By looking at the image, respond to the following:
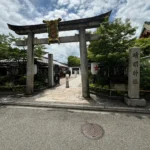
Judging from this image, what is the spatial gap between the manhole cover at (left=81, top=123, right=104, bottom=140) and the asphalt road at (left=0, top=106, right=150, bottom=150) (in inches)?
5.2

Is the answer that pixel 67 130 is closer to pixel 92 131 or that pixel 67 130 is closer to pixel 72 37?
pixel 92 131

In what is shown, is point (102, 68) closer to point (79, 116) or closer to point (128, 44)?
point (128, 44)

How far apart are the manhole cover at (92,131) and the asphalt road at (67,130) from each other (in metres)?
0.13

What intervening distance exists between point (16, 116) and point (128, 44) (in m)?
7.80

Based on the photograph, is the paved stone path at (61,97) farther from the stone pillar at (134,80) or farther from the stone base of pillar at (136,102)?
the stone pillar at (134,80)

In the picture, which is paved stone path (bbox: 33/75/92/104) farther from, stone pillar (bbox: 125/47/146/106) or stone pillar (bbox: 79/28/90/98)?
stone pillar (bbox: 125/47/146/106)

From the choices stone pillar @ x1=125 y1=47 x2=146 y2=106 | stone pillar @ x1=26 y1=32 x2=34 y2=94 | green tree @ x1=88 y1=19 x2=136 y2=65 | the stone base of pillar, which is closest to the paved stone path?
stone pillar @ x1=26 y1=32 x2=34 y2=94

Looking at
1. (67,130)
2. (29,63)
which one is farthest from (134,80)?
(29,63)

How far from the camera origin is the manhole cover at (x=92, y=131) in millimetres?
3654

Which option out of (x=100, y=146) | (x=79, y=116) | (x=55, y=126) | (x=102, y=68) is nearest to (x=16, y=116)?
(x=55, y=126)

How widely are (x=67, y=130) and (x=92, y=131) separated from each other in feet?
2.83

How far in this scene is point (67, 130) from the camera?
3992mm

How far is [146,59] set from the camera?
871cm

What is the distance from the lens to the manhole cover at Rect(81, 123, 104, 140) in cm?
365
